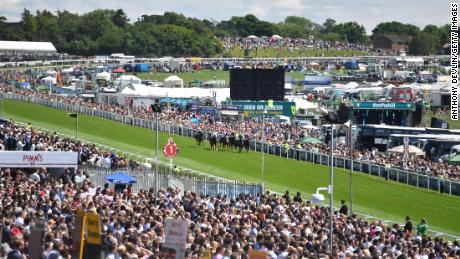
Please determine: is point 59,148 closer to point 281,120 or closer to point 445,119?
point 281,120

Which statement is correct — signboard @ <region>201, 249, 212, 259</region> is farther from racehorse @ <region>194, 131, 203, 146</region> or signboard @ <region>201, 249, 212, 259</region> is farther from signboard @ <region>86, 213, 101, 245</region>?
racehorse @ <region>194, 131, 203, 146</region>

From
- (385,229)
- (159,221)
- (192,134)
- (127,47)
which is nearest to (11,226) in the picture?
(159,221)

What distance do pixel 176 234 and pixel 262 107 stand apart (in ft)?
165

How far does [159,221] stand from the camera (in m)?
18.5

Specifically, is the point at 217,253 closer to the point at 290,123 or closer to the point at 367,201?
the point at 367,201

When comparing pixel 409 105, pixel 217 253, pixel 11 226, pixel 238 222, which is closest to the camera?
pixel 217 253

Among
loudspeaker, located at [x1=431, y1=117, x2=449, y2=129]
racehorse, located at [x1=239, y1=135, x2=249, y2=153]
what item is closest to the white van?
loudspeaker, located at [x1=431, y1=117, x2=449, y2=129]

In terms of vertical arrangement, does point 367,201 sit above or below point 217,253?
below

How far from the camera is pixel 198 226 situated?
18.5 meters

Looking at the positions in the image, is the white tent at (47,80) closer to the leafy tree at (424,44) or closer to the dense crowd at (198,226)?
the dense crowd at (198,226)

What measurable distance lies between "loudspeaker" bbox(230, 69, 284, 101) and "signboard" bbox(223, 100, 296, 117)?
23.5 inches

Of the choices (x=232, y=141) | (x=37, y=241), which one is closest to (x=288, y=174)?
(x=232, y=141)

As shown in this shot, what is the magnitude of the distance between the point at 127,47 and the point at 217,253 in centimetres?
13658

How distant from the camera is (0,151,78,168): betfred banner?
28.1m
